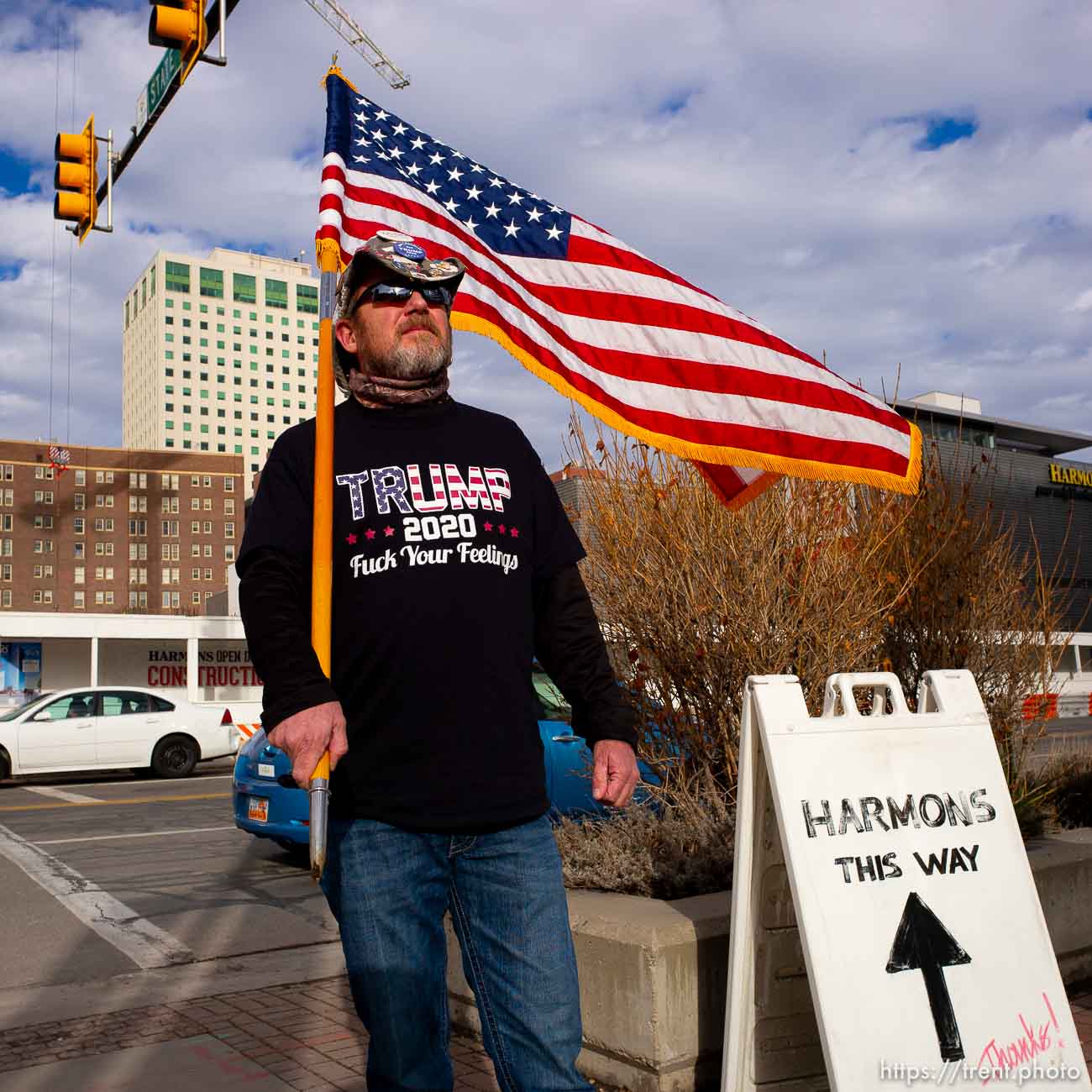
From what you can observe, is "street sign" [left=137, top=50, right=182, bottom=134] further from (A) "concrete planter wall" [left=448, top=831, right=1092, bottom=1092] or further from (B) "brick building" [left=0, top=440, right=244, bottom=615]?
(B) "brick building" [left=0, top=440, right=244, bottom=615]

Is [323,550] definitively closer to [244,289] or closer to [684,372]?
[684,372]

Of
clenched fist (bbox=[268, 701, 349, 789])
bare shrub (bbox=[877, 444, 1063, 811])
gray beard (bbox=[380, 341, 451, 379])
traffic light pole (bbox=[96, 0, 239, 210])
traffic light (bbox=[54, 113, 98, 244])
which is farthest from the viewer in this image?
traffic light (bbox=[54, 113, 98, 244])

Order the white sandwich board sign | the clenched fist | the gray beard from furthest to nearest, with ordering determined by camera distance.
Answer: the white sandwich board sign → the gray beard → the clenched fist

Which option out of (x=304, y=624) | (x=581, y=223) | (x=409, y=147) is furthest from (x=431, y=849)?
(x=581, y=223)

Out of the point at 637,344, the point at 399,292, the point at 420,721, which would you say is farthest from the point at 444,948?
the point at 637,344

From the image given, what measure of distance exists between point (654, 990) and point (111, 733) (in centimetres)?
1563

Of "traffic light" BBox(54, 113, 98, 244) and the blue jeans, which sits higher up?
"traffic light" BBox(54, 113, 98, 244)

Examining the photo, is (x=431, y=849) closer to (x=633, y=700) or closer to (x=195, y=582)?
(x=633, y=700)

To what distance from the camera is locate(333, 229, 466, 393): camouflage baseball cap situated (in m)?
2.53

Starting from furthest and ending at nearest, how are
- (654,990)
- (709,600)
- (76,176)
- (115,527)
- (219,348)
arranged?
(219,348), (115,527), (76,176), (709,600), (654,990)

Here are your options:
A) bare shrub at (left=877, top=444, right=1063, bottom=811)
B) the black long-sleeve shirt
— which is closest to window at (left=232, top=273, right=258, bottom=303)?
bare shrub at (left=877, top=444, right=1063, bottom=811)

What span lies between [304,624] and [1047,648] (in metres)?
5.94

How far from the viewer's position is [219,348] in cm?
17488

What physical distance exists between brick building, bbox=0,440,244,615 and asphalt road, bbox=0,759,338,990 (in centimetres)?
11015
